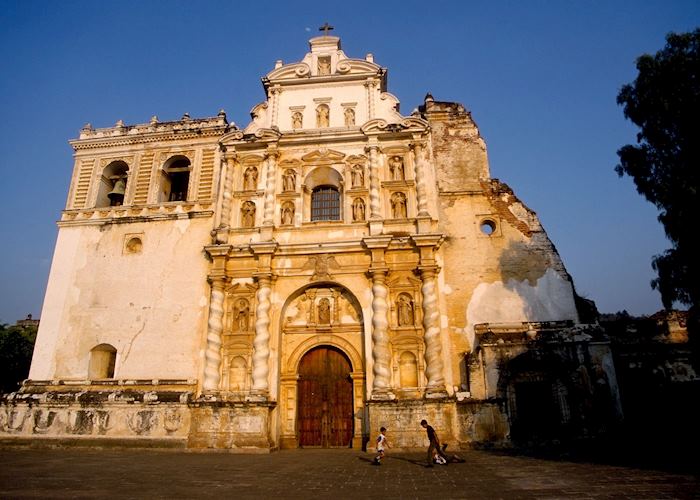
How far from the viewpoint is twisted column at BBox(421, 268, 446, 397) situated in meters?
14.2

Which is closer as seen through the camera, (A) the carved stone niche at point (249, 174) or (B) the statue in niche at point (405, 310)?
(B) the statue in niche at point (405, 310)

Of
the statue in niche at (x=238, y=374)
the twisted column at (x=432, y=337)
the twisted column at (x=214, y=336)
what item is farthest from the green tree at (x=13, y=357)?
the twisted column at (x=432, y=337)

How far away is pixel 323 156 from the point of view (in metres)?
18.0

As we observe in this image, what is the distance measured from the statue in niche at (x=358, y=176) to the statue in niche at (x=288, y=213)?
2.50 m

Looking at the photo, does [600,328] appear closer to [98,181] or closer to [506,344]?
[506,344]

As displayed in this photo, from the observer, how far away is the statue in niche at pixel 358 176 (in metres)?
17.5

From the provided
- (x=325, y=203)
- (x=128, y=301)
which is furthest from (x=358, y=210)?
(x=128, y=301)

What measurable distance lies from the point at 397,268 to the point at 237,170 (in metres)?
7.56

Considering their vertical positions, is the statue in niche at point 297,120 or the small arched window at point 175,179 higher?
the statue in niche at point 297,120

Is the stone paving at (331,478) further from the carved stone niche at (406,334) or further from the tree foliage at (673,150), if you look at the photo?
the tree foliage at (673,150)

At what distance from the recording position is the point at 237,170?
60.3 ft

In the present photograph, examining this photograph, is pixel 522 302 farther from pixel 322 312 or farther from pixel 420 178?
pixel 322 312

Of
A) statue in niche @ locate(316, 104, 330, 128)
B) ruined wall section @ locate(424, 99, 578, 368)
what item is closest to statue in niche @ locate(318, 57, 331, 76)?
statue in niche @ locate(316, 104, 330, 128)

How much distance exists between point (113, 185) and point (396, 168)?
481 inches
